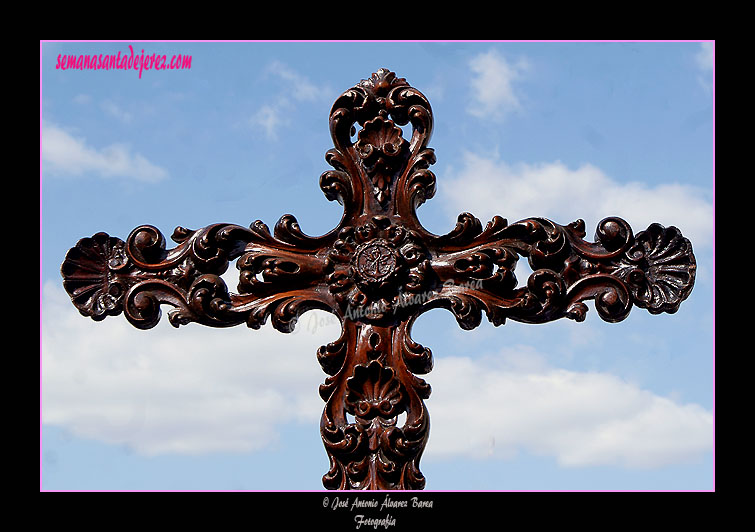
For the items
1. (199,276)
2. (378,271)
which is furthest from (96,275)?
(378,271)

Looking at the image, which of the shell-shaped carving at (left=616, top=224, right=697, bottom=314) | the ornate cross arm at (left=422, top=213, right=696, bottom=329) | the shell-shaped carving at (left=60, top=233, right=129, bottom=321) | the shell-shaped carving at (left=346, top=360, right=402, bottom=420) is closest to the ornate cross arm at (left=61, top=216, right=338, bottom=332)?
the shell-shaped carving at (left=60, top=233, right=129, bottom=321)

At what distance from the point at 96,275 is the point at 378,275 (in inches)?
39.9

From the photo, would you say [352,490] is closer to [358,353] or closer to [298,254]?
[358,353]

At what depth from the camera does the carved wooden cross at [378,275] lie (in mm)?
4133

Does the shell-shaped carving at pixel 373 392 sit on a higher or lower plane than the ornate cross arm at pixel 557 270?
lower

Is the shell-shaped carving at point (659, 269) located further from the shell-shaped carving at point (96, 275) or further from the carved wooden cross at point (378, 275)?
the shell-shaped carving at point (96, 275)

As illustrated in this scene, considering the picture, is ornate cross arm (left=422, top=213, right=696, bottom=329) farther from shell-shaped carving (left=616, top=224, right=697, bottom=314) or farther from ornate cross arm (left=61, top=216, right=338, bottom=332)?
ornate cross arm (left=61, top=216, right=338, bottom=332)

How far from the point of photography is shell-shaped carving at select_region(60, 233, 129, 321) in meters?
4.33

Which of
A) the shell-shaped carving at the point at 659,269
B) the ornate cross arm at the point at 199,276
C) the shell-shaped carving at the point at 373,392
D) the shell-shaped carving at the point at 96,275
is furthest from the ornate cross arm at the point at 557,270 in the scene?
the shell-shaped carving at the point at 96,275

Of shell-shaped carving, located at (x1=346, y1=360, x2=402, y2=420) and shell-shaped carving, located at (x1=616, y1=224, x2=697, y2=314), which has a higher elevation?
shell-shaped carving, located at (x1=616, y1=224, x2=697, y2=314)

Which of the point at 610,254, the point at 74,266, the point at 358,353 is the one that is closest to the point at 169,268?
the point at 74,266

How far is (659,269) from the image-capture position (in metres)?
4.23

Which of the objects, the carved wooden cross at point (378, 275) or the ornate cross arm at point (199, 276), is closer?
the carved wooden cross at point (378, 275)

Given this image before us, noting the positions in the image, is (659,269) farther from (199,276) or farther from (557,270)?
(199,276)
